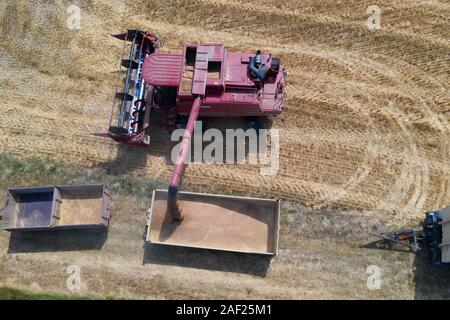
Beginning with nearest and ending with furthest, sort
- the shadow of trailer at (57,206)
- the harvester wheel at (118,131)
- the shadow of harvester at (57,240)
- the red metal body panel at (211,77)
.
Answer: the red metal body panel at (211,77)
the harvester wheel at (118,131)
the shadow of trailer at (57,206)
the shadow of harvester at (57,240)

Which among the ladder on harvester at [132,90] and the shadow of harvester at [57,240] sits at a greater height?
the ladder on harvester at [132,90]

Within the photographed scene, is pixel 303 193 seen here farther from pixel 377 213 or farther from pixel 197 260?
pixel 197 260

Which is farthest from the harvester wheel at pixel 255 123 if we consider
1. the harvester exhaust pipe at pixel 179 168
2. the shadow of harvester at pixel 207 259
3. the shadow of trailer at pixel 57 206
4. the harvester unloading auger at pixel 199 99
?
the shadow of trailer at pixel 57 206

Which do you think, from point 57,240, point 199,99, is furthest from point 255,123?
point 57,240

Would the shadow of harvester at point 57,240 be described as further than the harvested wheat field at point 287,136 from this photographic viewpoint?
Yes

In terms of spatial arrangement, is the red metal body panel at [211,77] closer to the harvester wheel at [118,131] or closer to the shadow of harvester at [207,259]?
the harvester wheel at [118,131]

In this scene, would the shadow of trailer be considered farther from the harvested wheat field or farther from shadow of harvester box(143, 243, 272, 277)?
shadow of harvester box(143, 243, 272, 277)
